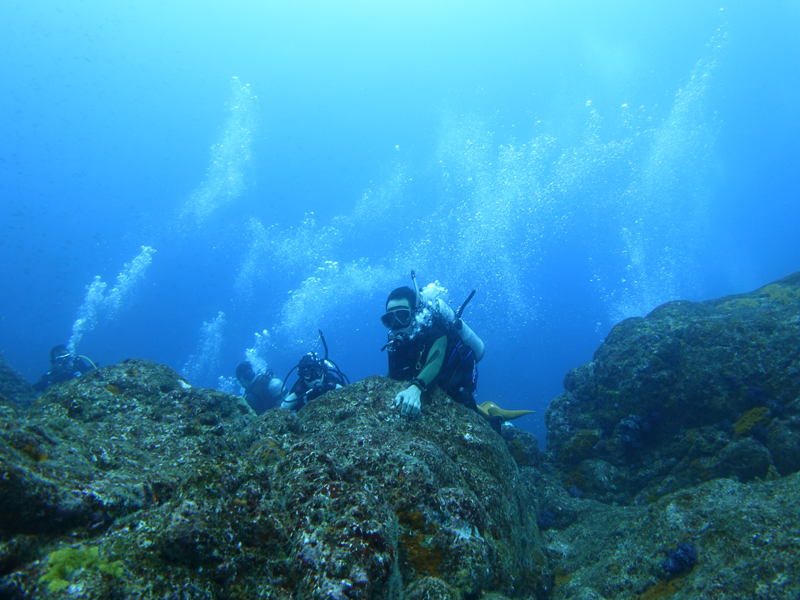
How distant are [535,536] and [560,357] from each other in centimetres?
11353

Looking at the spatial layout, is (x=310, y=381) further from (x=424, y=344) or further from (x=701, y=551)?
(x=701, y=551)

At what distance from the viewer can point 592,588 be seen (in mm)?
2834

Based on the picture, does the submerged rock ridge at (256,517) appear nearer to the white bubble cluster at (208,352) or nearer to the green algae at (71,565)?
the green algae at (71,565)

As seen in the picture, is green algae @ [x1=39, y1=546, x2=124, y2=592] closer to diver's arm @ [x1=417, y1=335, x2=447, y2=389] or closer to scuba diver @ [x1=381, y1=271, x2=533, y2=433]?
diver's arm @ [x1=417, y1=335, x2=447, y2=389]

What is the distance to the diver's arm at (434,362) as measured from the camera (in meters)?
4.22

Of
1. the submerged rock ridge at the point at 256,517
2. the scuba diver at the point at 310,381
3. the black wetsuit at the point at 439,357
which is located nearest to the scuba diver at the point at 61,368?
the scuba diver at the point at 310,381

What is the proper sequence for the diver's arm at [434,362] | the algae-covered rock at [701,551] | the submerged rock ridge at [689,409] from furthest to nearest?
the submerged rock ridge at [689,409] < the diver's arm at [434,362] < the algae-covered rock at [701,551]

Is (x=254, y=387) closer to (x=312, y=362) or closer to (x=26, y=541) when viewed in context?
(x=312, y=362)

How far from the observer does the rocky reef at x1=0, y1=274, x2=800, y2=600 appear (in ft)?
5.30

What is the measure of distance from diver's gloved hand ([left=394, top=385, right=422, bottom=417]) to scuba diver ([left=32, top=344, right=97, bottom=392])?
12.6 metres

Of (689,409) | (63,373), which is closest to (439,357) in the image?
(689,409)

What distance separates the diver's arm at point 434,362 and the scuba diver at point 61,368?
12.7 meters

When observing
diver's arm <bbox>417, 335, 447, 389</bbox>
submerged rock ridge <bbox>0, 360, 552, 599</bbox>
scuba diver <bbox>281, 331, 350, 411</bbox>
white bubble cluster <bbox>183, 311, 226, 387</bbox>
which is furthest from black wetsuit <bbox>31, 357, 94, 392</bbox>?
white bubble cluster <bbox>183, 311, 226, 387</bbox>

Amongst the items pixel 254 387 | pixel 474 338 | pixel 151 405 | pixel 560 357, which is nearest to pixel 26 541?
pixel 151 405
